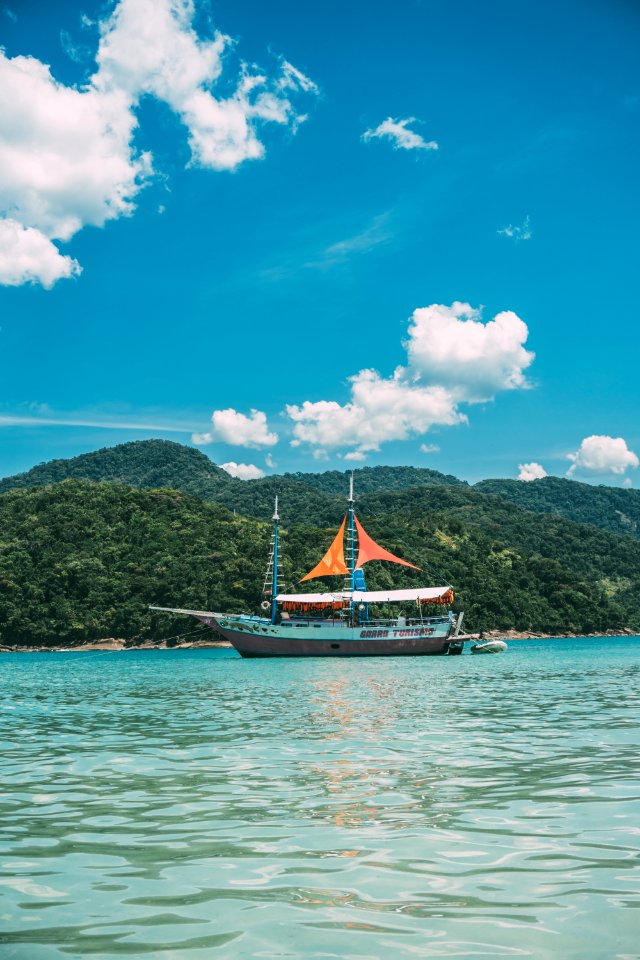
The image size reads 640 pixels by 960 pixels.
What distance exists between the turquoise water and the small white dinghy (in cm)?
6156

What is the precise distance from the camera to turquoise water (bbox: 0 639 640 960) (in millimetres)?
5863

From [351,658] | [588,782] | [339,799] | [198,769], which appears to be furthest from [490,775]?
[351,658]

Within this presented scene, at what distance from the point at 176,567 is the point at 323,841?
111 meters

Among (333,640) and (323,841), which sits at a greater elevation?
(323,841)

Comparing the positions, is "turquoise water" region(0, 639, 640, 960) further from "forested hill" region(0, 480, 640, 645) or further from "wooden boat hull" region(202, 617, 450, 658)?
"forested hill" region(0, 480, 640, 645)

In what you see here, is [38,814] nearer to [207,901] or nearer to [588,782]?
[207,901]

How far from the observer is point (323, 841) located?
27.5 feet

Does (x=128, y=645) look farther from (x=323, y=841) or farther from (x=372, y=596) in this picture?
(x=323, y=841)

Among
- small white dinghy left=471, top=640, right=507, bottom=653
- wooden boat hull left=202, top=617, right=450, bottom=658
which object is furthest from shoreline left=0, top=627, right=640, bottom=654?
wooden boat hull left=202, top=617, right=450, bottom=658

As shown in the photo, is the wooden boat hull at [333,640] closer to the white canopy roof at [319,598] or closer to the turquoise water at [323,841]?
the white canopy roof at [319,598]

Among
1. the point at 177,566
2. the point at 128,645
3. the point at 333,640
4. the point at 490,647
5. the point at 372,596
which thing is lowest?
the point at 128,645

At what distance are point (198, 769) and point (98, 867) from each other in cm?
542

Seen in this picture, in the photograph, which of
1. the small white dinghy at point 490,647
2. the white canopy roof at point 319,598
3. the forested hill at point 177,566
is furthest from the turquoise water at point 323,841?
the forested hill at point 177,566

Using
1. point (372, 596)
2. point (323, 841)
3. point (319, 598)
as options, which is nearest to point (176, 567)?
point (319, 598)
